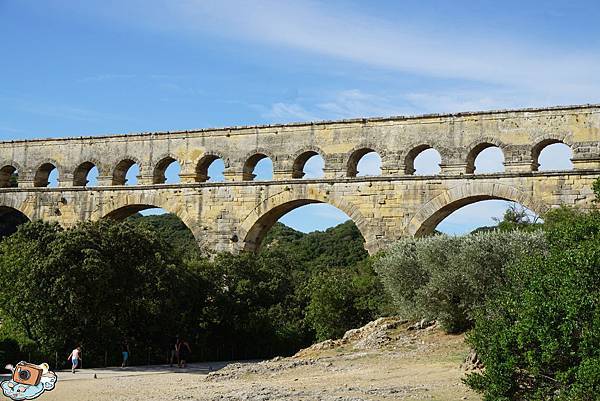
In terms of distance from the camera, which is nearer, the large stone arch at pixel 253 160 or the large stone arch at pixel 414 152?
the large stone arch at pixel 414 152

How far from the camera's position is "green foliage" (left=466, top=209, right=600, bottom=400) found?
8.28 metres

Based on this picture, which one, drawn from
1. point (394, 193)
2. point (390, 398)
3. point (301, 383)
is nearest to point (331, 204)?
point (394, 193)

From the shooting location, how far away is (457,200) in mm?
21000

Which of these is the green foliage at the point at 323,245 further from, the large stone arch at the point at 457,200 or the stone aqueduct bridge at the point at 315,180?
the large stone arch at the point at 457,200

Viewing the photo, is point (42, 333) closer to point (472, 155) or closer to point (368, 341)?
point (368, 341)

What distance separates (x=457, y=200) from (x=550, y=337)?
41.5 ft

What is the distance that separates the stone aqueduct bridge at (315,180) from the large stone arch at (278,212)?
34 millimetres

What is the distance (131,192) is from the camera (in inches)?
1001

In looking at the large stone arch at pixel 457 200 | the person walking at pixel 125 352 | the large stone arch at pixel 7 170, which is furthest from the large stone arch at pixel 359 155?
the large stone arch at pixel 7 170

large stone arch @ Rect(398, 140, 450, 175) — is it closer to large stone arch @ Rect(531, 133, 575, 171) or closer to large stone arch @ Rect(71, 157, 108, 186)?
large stone arch @ Rect(531, 133, 575, 171)

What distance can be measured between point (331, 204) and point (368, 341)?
6.19m

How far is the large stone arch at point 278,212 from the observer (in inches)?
868

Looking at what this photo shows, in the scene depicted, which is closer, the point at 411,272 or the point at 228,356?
the point at 411,272

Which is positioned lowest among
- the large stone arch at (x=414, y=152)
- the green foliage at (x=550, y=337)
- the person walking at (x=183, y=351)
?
the person walking at (x=183, y=351)
